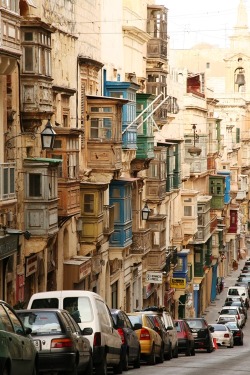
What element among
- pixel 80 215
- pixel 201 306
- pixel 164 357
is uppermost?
pixel 80 215

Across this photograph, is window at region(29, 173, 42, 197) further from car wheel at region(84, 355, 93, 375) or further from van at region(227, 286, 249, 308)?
van at region(227, 286, 249, 308)

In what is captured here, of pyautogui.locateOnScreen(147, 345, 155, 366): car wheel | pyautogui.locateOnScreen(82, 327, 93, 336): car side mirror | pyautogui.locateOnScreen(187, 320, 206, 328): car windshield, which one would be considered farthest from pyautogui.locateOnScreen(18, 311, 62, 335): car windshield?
pyautogui.locateOnScreen(187, 320, 206, 328): car windshield

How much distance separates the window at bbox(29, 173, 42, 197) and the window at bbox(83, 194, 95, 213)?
836 centimetres

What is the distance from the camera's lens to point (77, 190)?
41.7m

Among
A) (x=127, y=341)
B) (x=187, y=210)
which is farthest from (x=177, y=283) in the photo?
(x=127, y=341)

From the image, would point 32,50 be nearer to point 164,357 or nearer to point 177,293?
point 164,357

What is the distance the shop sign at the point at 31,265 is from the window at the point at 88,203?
658 cm

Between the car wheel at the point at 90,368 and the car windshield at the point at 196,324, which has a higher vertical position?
the car wheel at the point at 90,368

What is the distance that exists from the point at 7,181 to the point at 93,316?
8756 millimetres

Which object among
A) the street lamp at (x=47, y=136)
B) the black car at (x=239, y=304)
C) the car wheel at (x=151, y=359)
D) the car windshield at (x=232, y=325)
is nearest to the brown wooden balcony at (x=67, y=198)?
the street lamp at (x=47, y=136)

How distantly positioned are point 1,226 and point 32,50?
4.93m

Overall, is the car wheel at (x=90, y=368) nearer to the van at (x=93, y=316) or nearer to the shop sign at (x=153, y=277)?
the van at (x=93, y=316)

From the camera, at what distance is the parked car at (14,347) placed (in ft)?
59.6

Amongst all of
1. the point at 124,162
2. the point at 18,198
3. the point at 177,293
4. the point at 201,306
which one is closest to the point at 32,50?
Result: the point at 18,198
